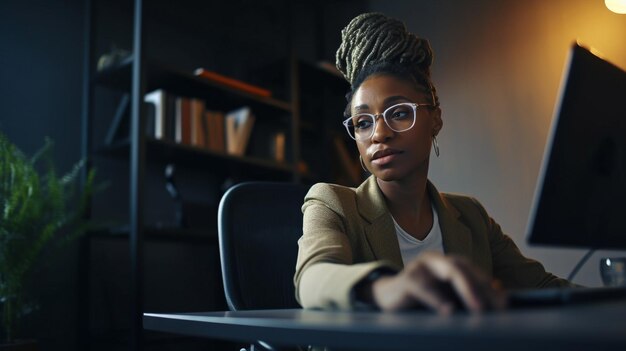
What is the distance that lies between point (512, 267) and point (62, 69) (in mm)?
2457

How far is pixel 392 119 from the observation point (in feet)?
3.93

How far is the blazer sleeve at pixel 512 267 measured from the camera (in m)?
1.31

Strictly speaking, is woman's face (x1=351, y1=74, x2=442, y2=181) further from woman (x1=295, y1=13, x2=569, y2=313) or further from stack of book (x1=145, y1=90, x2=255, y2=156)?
stack of book (x1=145, y1=90, x2=255, y2=156)

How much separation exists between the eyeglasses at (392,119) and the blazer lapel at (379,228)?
14cm

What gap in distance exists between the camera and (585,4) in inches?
112

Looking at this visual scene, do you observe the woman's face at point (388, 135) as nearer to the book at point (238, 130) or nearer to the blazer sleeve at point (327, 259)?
the blazer sleeve at point (327, 259)

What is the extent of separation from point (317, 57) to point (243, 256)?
3.10 meters

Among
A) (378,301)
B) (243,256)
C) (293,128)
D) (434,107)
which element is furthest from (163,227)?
(378,301)

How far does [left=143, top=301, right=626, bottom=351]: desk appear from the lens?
393 millimetres

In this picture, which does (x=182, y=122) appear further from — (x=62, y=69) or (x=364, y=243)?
(x=364, y=243)

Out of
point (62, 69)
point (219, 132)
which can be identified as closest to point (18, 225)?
point (62, 69)

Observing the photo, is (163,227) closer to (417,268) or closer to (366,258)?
(366,258)

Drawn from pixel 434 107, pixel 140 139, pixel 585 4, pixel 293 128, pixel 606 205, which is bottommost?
pixel 606 205

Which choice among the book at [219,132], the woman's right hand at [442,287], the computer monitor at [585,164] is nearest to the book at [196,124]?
the book at [219,132]
